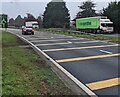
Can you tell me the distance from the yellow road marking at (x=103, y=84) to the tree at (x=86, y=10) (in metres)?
85.9

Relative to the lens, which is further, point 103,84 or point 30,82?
point 103,84

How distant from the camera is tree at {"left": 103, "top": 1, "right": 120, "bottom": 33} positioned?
6288 centimetres

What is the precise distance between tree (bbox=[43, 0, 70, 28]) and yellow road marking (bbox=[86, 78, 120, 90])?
8529cm

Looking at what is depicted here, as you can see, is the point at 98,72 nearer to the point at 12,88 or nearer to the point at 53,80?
the point at 53,80

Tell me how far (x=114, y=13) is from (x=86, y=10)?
34990 millimetres

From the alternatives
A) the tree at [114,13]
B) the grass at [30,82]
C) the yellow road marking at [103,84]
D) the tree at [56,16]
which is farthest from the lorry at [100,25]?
the yellow road marking at [103,84]

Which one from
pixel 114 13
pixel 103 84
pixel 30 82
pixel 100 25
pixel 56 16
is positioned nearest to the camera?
pixel 30 82

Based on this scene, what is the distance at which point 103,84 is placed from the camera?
10.1 meters

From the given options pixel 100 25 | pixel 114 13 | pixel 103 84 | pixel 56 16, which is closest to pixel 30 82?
pixel 103 84

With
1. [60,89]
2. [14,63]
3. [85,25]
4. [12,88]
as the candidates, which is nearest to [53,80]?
[60,89]

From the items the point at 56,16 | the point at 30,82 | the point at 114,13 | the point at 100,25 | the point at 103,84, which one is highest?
the point at 114,13

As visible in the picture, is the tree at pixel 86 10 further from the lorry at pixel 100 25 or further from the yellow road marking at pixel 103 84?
the yellow road marking at pixel 103 84

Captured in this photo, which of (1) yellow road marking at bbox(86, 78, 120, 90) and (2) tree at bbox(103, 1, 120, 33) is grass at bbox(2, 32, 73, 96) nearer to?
(1) yellow road marking at bbox(86, 78, 120, 90)

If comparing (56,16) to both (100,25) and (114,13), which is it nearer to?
(114,13)
